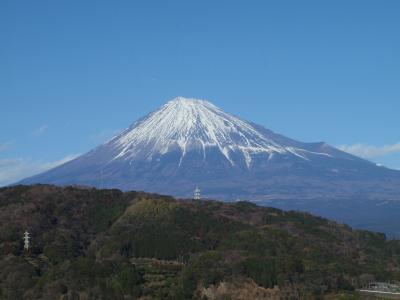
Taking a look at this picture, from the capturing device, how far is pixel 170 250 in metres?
67.4

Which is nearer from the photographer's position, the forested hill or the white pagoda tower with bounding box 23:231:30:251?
the forested hill

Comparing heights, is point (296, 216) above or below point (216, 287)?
above

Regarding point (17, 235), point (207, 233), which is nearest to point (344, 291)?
point (207, 233)

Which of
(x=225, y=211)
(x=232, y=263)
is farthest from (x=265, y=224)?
(x=232, y=263)

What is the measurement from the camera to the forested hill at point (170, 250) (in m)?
56.0

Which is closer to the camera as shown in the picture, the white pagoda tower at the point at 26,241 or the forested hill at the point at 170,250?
the forested hill at the point at 170,250

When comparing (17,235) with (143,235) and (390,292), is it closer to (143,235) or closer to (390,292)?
(143,235)

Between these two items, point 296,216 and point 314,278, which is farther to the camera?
point 296,216

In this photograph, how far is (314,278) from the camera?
57.0 meters

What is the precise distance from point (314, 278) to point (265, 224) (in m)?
21.3

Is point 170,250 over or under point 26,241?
under

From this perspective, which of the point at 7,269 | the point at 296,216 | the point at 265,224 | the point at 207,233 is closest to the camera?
the point at 7,269

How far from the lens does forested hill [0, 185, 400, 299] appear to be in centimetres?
5597

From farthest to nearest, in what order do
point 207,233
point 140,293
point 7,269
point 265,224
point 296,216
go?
point 296,216 < point 265,224 < point 207,233 < point 7,269 < point 140,293
